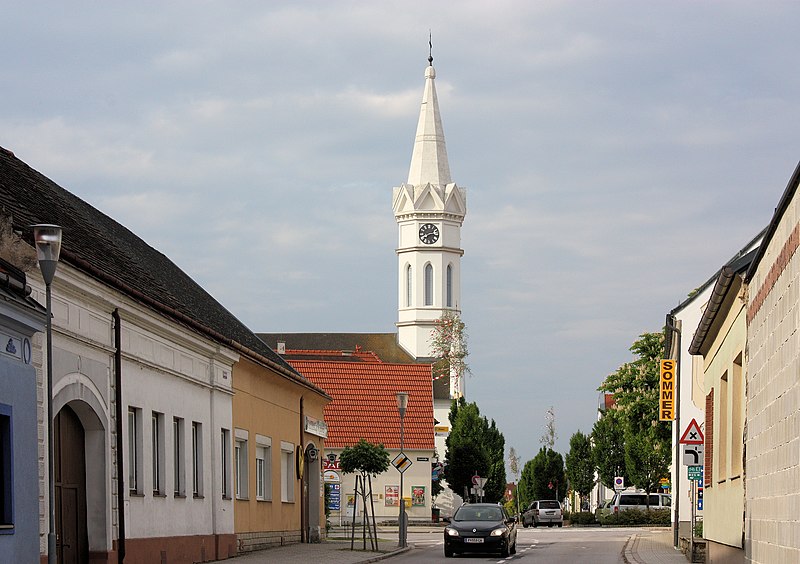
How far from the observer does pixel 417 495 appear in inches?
2687

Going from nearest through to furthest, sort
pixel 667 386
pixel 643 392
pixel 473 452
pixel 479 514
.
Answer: pixel 479 514 < pixel 667 386 < pixel 643 392 < pixel 473 452

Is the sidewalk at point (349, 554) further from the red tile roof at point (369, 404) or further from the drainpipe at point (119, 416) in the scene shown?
the red tile roof at point (369, 404)

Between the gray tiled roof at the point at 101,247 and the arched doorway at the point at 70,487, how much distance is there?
224 centimetres

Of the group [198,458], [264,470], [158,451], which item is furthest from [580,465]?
[158,451]

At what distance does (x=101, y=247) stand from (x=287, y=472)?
15.6 m

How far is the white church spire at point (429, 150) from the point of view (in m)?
151

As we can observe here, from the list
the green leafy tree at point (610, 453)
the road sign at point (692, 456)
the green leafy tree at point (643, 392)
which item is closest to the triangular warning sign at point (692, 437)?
the road sign at point (692, 456)

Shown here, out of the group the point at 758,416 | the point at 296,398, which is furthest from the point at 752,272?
the point at 296,398

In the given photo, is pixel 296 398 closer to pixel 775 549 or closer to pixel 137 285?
pixel 137 285

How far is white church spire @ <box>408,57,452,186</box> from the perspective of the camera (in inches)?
5940

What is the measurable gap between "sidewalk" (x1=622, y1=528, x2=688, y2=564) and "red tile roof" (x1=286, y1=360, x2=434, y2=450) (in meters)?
21.0

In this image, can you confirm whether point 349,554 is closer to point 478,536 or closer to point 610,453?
point 478,536

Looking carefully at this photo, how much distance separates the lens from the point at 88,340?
20125 millimetres

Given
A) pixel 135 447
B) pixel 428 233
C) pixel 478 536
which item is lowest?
pixel 478 536
